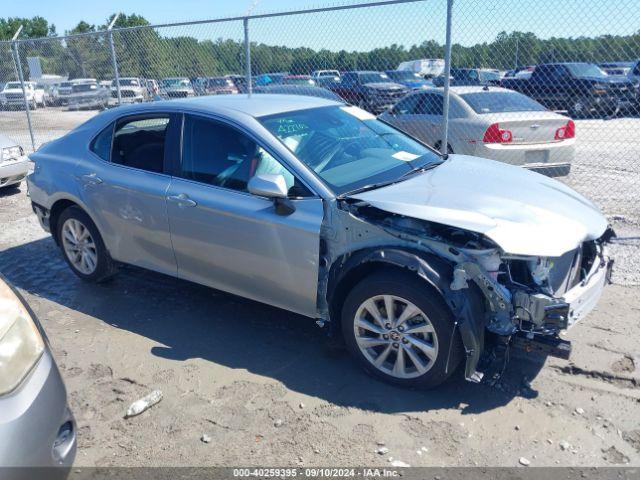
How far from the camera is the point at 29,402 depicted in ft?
7.38

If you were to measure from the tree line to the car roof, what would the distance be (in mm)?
2941

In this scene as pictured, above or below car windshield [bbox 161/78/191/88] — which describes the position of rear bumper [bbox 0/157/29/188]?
below

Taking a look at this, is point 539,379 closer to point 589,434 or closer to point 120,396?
point 589,434

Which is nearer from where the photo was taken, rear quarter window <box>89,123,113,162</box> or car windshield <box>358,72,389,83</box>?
rear quarter window <box>89,123,113,162</box>

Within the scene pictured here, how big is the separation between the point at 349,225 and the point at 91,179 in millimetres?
2561

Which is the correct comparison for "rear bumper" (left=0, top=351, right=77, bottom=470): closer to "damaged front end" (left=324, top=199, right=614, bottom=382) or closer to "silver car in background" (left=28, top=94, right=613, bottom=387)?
"silver car in background" (left=28, top=94, right=613, bottom=387)

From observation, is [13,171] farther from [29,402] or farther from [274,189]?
[29,402]

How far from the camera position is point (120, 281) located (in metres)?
5.48

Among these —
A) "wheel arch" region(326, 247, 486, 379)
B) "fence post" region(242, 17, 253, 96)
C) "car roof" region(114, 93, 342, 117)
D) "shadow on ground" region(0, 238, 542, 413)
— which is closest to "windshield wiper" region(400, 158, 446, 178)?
"wheel arch" region(326, 247, 486, 379)

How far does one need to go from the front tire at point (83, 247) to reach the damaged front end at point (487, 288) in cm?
277

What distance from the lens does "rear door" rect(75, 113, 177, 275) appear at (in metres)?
4.45

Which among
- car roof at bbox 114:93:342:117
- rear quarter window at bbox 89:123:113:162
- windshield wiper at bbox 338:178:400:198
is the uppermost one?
car roof at bbox 114:93:342:117

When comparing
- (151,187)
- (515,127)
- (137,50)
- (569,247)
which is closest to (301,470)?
(569,247)

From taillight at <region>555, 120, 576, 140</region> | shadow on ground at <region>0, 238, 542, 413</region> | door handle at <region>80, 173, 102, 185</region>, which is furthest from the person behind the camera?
taillight at <region>555, 120, 576, 140</region>
